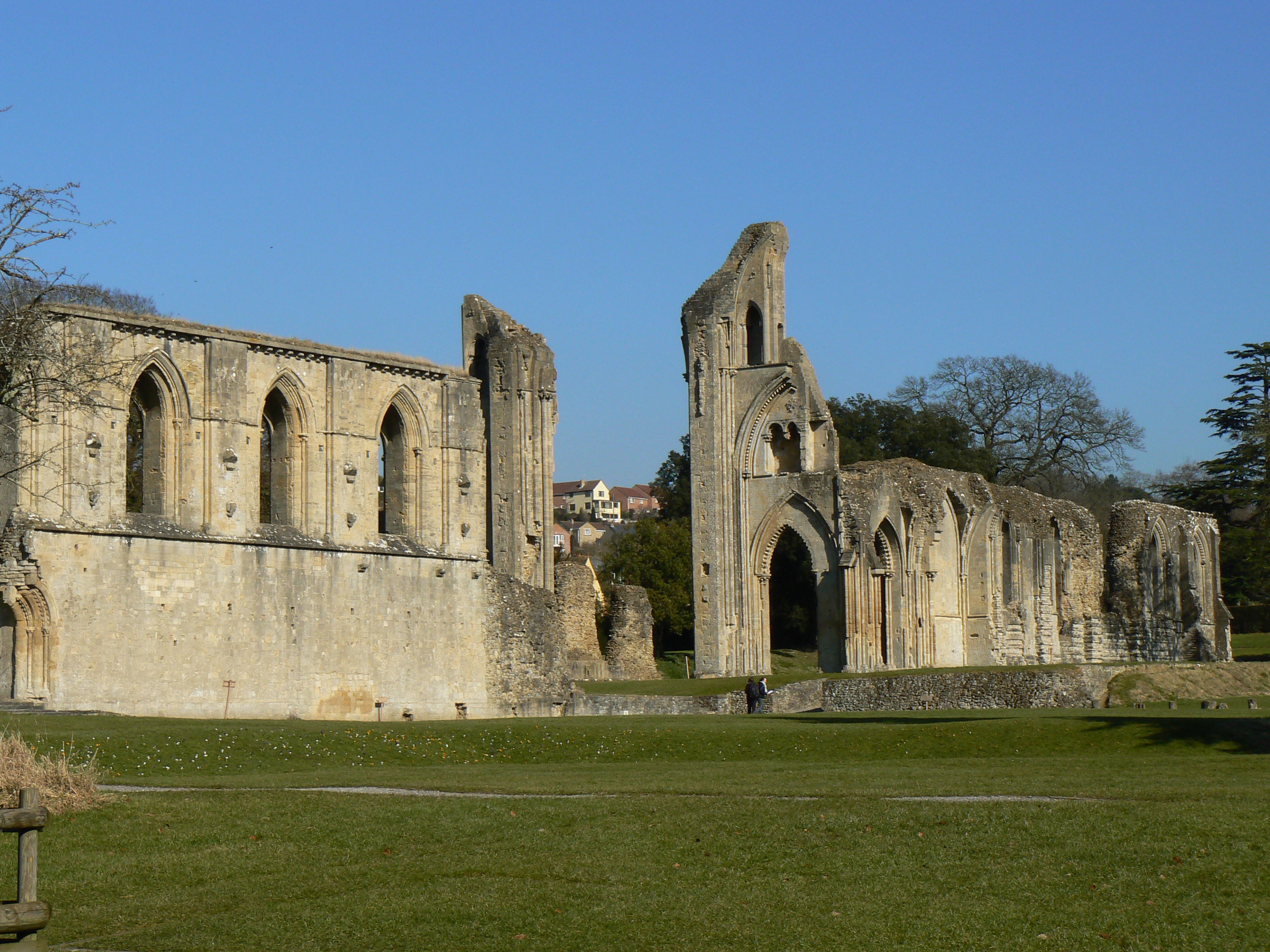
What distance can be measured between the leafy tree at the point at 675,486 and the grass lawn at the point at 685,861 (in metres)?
55.7

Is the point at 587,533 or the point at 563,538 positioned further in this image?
the point at 587,533

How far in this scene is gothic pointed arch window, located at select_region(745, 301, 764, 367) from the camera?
47938mm

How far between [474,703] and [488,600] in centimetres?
241

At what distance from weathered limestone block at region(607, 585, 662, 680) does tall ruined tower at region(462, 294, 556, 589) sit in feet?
21.4

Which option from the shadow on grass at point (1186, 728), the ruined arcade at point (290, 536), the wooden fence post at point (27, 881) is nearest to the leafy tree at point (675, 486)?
the ruined arcade at point (290, 536)

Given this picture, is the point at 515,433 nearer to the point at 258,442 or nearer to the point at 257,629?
the point at 258,442

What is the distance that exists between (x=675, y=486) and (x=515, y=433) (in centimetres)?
3817

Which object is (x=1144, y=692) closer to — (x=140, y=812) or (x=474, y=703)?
(x=474, y=703)

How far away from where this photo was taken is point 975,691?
36156mm

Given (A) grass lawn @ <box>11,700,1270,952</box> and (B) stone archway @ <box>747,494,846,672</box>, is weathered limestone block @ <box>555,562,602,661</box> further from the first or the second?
(A) grass lawn @ <box>11,700,1270,952</box>

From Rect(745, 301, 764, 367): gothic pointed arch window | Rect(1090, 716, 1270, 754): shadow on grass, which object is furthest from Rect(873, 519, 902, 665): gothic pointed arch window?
Rect(1090, 716, 1270, 754): shadow on grass

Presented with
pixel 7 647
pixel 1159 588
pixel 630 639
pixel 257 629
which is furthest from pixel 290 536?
pixel 1159 588

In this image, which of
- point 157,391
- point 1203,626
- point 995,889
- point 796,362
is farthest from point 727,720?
point 1203,626

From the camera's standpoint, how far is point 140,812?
15008mm
